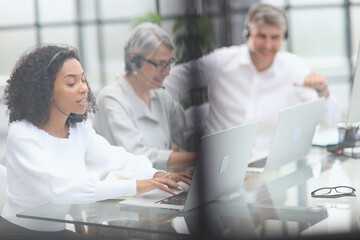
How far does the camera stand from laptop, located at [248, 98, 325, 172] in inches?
84.7

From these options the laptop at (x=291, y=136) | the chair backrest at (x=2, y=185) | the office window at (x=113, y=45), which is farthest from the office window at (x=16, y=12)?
the laptop at (x=291, y=136)

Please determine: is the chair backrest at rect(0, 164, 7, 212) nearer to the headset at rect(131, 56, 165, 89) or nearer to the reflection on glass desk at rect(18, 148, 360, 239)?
the reflection on glass desk at rect(18, 148, 360, 239)

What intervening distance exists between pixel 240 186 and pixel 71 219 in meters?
0.62

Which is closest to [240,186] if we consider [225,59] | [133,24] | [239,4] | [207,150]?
[207,150]

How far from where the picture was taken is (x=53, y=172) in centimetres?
175

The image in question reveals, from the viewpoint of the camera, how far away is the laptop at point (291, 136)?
2152 millimetres

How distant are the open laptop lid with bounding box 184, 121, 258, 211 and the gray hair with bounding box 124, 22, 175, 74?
0.48 m

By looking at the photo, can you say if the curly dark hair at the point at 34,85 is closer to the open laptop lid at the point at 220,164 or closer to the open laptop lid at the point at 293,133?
the open laptop lid at the point at 220,164

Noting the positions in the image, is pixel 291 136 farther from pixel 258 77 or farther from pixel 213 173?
pixel 258 77

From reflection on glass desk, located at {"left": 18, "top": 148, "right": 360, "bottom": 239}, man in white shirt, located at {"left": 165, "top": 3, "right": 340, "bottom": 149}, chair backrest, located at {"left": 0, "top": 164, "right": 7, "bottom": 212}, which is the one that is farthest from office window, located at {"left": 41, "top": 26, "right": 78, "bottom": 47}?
man in white shirt, located at {"left": 165, "top": 3, "right": 340, "bottom": 149}

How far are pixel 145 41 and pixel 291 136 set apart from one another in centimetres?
71

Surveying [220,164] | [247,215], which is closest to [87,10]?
[220,164]

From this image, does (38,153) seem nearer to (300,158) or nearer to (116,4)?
(116,4)

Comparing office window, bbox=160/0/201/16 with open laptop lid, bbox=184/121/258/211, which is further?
office window, bbox=160/0/201/16
